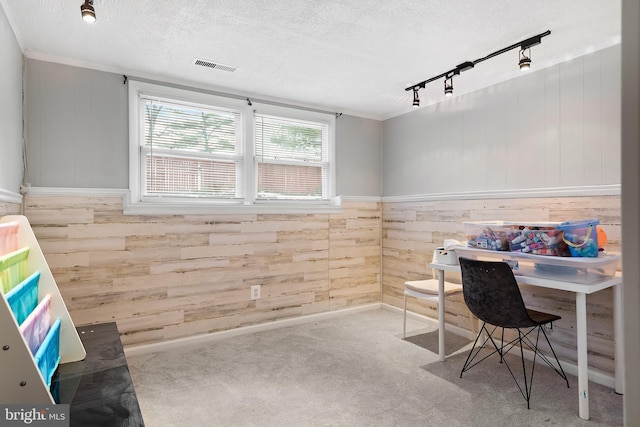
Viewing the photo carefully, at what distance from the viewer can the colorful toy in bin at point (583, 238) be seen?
7.26 feet

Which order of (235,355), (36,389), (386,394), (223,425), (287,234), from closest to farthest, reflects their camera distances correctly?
(36,389) < (223,425) < (386,394) < (235,355) < (287,234)

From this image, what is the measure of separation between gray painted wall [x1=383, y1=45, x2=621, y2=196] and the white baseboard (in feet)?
5.07

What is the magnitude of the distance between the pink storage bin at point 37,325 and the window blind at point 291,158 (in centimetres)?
214

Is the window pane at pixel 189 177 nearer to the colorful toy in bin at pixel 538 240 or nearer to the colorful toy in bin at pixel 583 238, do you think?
the colorful toy in bin at pixel 538 240

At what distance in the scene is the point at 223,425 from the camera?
2.05 metres

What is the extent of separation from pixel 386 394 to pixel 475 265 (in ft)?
3.35

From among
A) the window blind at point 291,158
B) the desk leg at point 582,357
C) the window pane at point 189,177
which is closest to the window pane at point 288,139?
the window blind at point 291,158

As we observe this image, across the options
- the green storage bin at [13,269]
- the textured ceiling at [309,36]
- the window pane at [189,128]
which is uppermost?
the textured ceiling at [309,36]

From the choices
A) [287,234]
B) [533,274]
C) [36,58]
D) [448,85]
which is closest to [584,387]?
[533,274]

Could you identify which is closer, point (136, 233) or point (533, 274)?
point (533, 274)

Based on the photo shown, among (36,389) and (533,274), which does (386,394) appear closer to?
(533,274)

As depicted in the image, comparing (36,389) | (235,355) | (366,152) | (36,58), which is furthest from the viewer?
(366,152)

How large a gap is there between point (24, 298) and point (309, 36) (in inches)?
84.1

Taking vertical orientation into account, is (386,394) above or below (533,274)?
below
